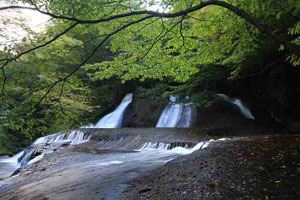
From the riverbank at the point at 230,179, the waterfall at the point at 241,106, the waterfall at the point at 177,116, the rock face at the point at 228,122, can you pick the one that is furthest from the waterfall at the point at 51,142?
the waterfall at the point at 241,106

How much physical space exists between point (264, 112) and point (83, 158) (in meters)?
11.3

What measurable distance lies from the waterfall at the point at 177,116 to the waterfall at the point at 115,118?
3.89 metres

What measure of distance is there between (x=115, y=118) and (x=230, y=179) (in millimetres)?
16114

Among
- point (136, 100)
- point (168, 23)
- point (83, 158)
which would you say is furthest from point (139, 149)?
point (136, 100)

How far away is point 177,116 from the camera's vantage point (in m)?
16.4

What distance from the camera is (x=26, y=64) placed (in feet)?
13.1

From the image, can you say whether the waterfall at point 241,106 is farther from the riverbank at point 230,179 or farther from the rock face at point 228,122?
the riverbank at point 230,179

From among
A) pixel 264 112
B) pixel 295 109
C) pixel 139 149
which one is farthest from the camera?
pixel 264 112

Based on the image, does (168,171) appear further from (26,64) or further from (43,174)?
(43,174)

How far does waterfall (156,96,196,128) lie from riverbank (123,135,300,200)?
9992mm

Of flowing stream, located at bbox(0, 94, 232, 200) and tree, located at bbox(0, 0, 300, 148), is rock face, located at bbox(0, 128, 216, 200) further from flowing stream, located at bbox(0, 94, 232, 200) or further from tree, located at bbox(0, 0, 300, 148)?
tree, located at bbox(0, 0, 300, 148)

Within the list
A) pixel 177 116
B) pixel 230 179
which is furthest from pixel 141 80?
pixel 177 116

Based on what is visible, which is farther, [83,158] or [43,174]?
[83,158]

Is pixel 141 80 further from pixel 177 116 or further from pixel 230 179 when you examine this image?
pixel 177 116
